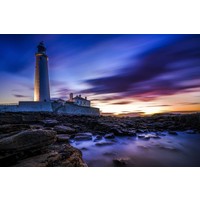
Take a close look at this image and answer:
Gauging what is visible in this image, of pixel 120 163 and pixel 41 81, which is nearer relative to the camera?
pixel 120 163

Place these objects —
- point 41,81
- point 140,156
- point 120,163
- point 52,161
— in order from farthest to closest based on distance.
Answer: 1. point 41,81
2. point 140,156
3. point 120,163
4. point 52,161

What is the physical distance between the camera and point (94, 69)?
3.75 meters

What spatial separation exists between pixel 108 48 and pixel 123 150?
7.33ft

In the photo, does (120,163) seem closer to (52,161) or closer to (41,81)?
(52,161)

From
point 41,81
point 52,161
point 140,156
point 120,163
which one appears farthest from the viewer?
point 41,81

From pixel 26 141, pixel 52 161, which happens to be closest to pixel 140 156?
pixel 52 161

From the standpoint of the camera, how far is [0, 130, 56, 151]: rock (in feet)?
4.81

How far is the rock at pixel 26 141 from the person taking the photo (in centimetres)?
146

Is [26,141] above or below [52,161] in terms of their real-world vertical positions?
above

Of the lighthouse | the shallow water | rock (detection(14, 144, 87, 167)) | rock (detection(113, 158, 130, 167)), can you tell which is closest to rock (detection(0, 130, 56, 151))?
rock (detection(14, 144, 87, 167))

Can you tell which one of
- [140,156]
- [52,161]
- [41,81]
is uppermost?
[41,81]

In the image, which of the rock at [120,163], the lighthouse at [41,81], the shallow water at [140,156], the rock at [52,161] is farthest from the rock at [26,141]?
the lighthouse at [41,81]

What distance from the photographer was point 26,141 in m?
1.56
